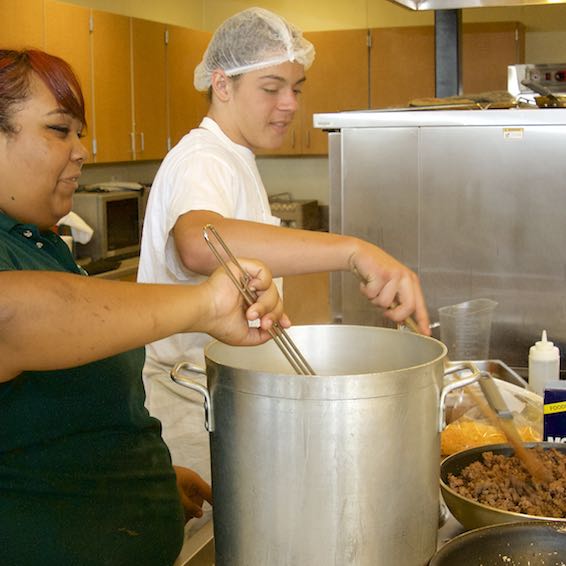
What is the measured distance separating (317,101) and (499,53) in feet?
3.75

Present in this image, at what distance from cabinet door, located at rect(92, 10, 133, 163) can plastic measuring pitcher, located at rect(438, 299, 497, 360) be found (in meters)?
3.00

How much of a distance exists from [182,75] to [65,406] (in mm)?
4530

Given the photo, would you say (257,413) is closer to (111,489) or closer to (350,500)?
(350,500)

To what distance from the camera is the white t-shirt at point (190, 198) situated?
1.71 meters

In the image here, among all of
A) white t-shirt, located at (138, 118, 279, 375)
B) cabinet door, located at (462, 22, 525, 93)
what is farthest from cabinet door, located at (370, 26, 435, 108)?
white t-shirt, located at (138, 118, 279, 375)

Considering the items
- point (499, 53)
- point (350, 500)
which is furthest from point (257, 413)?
point (499, 53)

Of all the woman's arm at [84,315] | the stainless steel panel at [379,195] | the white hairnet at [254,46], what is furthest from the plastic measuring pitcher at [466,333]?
the woman's arm at [84,315]

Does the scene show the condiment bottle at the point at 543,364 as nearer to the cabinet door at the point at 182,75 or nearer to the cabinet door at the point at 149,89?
the cabinet door at the point at 149,89

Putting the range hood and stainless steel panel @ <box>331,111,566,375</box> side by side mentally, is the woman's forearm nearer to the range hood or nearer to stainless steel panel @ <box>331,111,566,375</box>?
stainless steel panel @ <box>331,111,566,375</box>

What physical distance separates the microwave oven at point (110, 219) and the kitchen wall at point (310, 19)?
52 centimetres

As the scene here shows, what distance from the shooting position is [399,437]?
2.83ft

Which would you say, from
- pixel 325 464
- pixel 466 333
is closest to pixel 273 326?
pixel 325 464

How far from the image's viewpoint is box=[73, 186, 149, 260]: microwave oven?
4.48 m

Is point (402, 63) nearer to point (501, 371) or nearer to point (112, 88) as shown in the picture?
point (112, 88)
